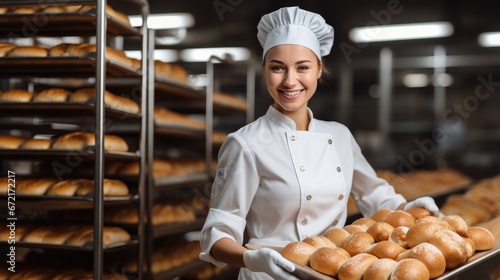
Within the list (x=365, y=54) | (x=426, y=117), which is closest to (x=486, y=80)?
(x=426, y=117)

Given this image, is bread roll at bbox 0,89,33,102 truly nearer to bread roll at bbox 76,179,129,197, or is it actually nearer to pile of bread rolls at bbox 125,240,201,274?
bread roll at bbox 76,179,129,197

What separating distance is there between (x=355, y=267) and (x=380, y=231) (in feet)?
0.77

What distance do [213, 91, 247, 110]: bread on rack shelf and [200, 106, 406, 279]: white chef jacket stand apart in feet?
8.87

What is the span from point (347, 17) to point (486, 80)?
6.25ft

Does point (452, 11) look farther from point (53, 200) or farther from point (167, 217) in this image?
point (53, 200)

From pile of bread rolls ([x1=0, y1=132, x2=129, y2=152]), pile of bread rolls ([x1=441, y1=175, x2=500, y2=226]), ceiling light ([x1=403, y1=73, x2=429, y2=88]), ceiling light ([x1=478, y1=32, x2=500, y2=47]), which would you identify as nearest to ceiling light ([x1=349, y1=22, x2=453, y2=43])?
ceiling light ([x1=478, y1=32, x2=500, y2=47])

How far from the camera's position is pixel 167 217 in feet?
12.4

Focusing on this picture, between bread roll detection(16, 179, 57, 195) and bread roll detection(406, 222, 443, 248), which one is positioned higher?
bread roll detection(406, 222, 443, 248)

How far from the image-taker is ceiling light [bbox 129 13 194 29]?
5.77 meters

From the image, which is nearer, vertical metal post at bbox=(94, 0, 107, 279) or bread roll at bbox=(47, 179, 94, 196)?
vertical metal post at bbox=(94, 0, 107, 279)

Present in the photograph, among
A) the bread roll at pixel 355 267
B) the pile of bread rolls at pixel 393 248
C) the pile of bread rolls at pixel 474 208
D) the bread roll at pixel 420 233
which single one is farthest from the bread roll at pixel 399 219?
the pile of bread rolls at pixel 474 208

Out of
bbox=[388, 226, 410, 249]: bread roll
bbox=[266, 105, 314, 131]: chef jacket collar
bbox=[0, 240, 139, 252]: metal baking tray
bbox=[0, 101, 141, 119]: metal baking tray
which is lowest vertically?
bbox=[0, 240, 139, 252]: metal baking tray

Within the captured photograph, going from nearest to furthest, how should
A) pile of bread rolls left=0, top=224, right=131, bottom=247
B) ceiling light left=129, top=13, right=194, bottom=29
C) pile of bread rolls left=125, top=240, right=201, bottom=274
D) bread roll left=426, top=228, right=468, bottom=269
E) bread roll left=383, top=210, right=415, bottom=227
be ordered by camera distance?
1. bread roll left=426, top=228, right=468, bottom=269
2. bread roll left=383, top=210, right=415, bottom=227
3. pile of bread rolls left=0, top=224, right=131, bottom=247
4. pile of bread rolls left=125, top=240, right=201, bottom=274
5. ceiling light left=129, top=13, right=194, bottom=29

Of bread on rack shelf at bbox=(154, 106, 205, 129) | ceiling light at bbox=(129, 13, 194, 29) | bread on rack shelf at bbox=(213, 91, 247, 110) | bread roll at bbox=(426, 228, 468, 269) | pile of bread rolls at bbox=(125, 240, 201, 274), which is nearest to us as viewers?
bread roll at bbox=(426, 228, 468, 269)
